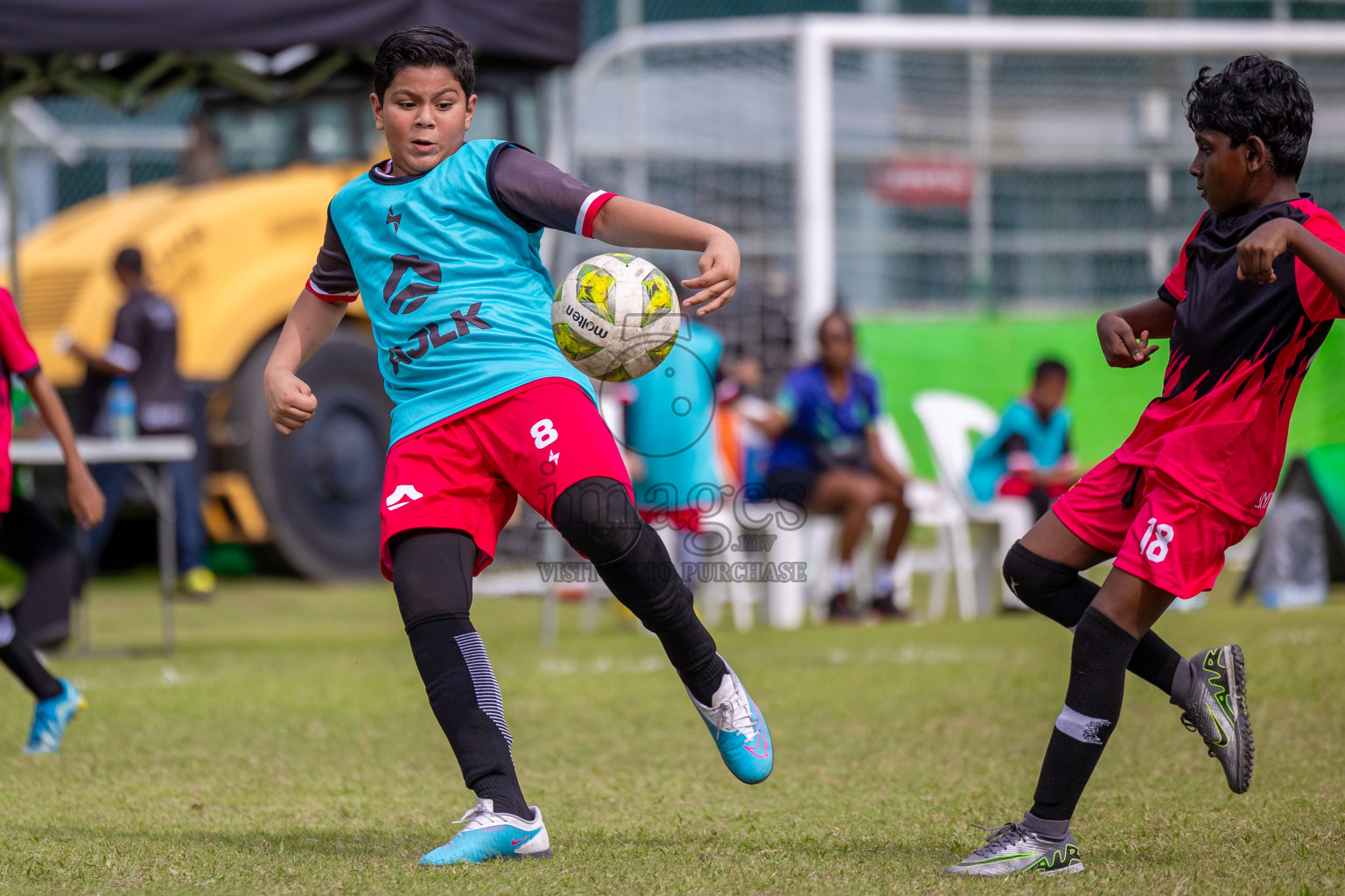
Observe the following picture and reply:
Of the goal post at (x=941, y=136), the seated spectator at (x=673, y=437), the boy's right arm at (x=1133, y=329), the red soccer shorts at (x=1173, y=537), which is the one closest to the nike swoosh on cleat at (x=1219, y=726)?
the red soccer shorts at (x=1173, y=537)

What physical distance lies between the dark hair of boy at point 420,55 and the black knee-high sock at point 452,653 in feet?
3.31

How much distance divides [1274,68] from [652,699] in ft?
12.1

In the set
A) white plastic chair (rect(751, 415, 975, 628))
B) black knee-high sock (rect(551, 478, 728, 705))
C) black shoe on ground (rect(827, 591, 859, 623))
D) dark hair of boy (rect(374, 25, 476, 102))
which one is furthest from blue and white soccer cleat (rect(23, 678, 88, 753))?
black shoe on ground (rect(827, 591, 859, 623))

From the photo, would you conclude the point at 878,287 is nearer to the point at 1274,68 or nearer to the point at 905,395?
the point at 905,395

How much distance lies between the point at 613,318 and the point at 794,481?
19.4 feet

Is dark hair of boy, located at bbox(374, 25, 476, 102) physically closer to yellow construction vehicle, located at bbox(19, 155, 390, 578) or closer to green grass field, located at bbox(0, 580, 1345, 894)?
green grass field, located at bbox(0, 580, 1345, 894)

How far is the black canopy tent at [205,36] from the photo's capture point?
7.47 m

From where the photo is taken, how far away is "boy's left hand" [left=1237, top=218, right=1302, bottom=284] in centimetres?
291

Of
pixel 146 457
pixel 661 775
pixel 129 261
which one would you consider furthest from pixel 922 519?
pixel 661 775

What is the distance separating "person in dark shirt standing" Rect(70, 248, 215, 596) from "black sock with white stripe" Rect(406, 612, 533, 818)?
7.01 metres

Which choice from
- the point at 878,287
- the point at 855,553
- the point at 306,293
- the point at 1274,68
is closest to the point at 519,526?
the point at 855,553

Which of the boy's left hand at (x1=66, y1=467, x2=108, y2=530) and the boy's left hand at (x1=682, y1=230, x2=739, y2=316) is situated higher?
the boy's left hand at (x1=682, y1=230, x2=739, y2=316)

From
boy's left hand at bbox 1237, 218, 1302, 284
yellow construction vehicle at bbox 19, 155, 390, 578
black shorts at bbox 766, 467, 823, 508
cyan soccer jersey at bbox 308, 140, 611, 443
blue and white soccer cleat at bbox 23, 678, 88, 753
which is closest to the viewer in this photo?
boy's left hand at bbox 1237, 218, 1302, 284

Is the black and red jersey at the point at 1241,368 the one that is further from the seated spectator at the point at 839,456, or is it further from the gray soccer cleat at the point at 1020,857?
the seated spectator at the point at 839,456
